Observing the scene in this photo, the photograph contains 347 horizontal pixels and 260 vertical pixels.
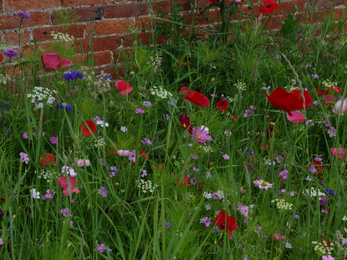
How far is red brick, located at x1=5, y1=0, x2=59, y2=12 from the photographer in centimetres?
192

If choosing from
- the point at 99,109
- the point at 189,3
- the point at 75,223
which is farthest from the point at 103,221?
the point at 189,3

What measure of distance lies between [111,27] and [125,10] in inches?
5.3

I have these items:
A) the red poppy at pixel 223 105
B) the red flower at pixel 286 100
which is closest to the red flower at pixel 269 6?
the red poppy at pixel 223 105

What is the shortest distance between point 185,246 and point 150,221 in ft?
0.66

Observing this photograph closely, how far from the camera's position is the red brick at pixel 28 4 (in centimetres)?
192

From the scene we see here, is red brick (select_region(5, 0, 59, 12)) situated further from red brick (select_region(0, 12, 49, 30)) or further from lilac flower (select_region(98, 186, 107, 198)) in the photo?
lilac flower (select_region(98, 186, 107, 198))

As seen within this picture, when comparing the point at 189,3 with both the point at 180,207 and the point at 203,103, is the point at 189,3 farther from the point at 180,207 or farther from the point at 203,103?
the point at 180,207

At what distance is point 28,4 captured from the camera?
196cm

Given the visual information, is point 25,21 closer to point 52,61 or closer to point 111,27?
point 111,27

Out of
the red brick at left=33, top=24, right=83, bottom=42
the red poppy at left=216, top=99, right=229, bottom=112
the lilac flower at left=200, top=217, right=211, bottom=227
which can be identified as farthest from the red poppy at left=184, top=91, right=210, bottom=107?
the red brick at left=33, top=24, right=83, bottom=42

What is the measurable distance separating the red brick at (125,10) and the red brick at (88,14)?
0.04 metres

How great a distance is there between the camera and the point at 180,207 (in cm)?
100

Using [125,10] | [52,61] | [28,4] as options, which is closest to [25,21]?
[28,4]

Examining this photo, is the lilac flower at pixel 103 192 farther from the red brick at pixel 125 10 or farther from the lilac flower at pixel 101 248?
the red brick at pixel 125 10
